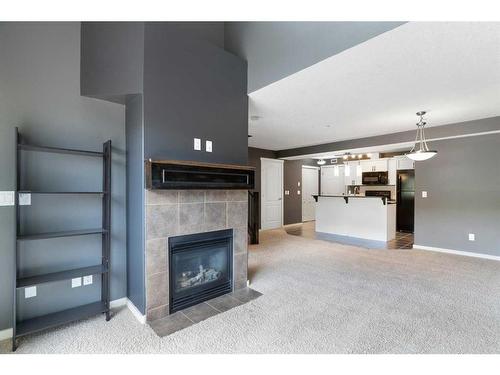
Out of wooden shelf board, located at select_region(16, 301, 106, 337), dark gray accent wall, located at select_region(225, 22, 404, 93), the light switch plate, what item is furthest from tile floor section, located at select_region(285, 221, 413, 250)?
the light switch plate

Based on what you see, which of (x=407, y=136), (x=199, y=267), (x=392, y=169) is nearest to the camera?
(x=199, y=267)

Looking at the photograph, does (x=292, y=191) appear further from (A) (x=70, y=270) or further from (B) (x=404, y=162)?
(A) (x=70, y=270)

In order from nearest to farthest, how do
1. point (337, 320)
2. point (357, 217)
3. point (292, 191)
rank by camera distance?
point (337, 320) → point (357, 217) → point (292, 191)

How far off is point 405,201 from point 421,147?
242cm

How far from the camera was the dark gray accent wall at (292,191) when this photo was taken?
8.06 meters

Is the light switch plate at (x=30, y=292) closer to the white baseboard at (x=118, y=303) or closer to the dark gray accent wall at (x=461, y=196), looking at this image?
the white baseboard at (x=118, y=303)

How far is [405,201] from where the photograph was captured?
6742mm

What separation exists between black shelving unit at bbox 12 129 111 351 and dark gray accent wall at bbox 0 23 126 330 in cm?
9

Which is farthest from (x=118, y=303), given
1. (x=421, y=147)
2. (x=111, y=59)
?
(x=421, y=147)

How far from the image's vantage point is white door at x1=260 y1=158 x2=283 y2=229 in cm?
731

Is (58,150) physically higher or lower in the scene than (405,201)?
higher

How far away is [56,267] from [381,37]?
3.49m

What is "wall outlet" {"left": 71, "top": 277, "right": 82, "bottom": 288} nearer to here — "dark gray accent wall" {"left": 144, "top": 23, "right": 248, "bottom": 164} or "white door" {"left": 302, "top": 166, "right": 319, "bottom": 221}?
"dark gray accent wall" {"left": 144, "top": 23, "right": 248, "bottom": 164}

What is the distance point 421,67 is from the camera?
2432 millimetres
